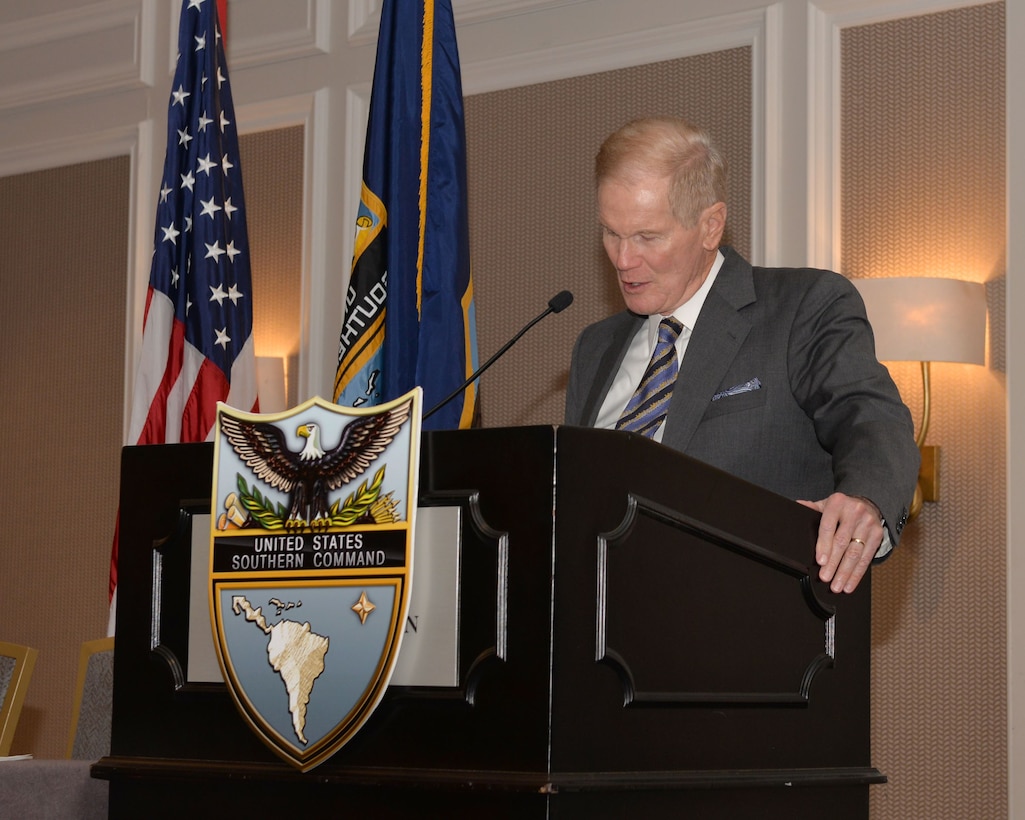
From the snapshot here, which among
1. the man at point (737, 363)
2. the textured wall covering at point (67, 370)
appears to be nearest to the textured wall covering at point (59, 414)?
the textured wall covering at point (67, 370)

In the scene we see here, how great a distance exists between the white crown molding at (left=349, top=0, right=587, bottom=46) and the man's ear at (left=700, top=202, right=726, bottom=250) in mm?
2099

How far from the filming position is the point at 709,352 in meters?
2.27

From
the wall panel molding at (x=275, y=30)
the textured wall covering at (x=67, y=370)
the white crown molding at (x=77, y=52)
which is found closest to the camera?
the wall panel molding at (x=275, y=30)

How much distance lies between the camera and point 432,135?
3930 millimetres

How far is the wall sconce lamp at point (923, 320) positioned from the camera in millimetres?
3475

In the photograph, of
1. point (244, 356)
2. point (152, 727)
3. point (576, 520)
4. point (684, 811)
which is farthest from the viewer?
point (244, 356)

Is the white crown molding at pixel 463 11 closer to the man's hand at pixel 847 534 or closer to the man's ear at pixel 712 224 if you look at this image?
the man's ear at pixel 712 224

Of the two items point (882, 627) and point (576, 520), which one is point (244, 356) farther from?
point (576, 520)

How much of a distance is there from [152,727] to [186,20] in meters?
3.14

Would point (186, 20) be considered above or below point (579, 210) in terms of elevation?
above

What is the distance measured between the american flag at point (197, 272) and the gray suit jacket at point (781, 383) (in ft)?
7.02

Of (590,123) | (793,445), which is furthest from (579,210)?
(793,445)

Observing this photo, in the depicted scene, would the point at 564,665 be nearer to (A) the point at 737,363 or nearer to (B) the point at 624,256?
(A) the point at 737,363

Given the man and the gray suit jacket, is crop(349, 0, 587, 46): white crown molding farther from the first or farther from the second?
the gray suit jacket
